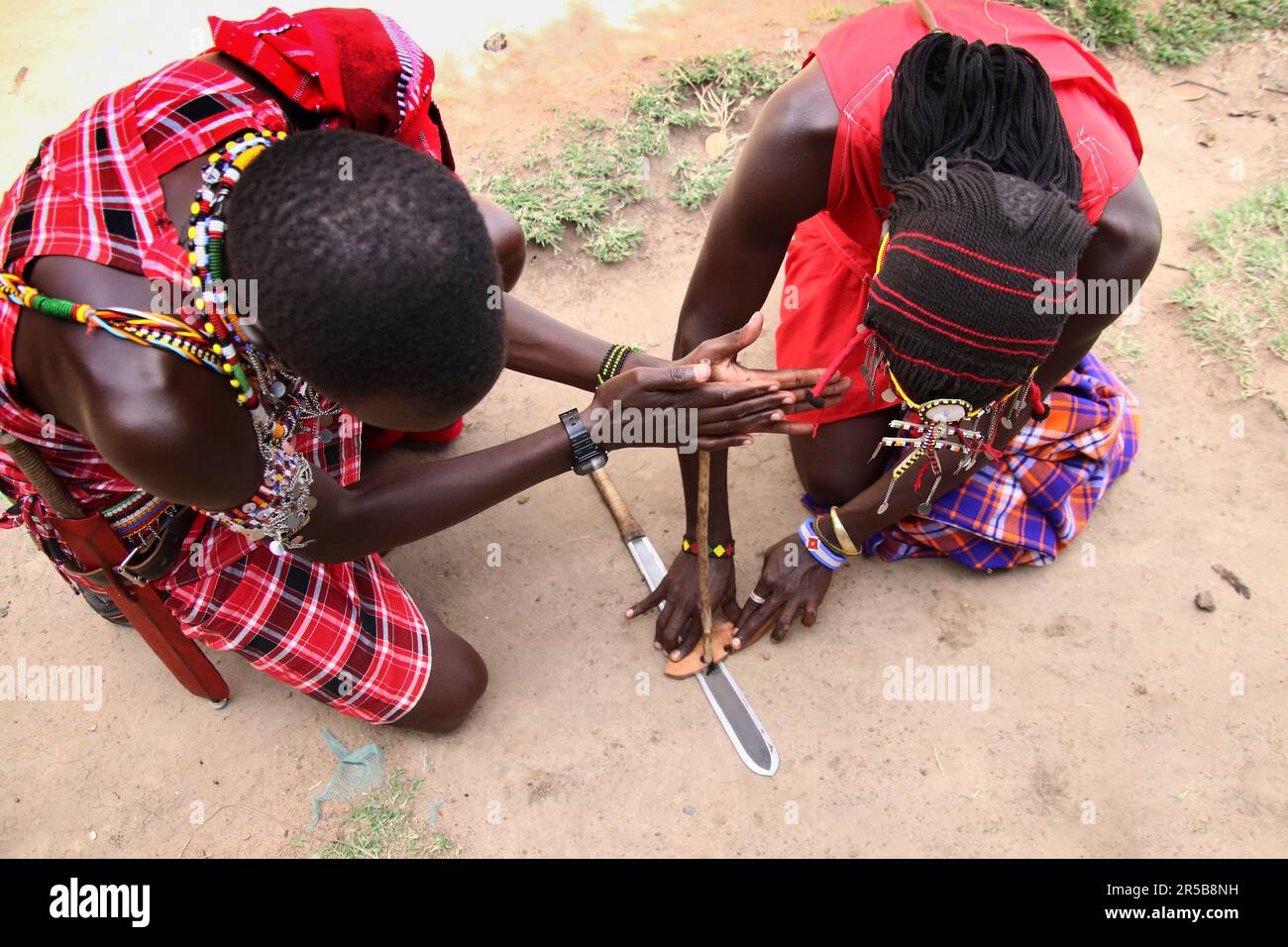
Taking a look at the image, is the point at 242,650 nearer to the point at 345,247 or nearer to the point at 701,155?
the point at 345,247

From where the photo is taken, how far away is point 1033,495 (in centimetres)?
243

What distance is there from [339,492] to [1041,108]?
4.83 feet

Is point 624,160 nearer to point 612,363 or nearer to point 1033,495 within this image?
point 612,363

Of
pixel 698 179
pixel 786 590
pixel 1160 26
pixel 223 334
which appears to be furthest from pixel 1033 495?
pixel 1160 26

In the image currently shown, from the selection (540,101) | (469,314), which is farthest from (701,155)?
(469,314)

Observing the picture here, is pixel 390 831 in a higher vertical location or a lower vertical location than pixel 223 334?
lower

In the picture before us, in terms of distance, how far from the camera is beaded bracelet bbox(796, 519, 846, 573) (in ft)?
7.84

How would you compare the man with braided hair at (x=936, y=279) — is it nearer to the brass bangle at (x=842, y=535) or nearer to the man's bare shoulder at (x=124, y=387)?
the brass bangle at (x=842, y=535)

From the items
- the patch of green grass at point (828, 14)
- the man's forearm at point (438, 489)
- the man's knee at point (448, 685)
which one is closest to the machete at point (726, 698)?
the man's knee at point (448, 685)

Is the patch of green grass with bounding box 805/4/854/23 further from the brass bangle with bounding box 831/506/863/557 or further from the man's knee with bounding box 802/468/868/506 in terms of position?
the brass bangle with bounding box 831/506/863/557

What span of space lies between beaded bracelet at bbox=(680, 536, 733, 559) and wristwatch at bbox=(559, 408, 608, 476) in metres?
0.53

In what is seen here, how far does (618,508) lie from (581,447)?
2.21 ft

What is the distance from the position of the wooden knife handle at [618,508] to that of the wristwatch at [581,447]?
0.59 metres

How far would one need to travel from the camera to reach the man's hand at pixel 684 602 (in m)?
2.35
